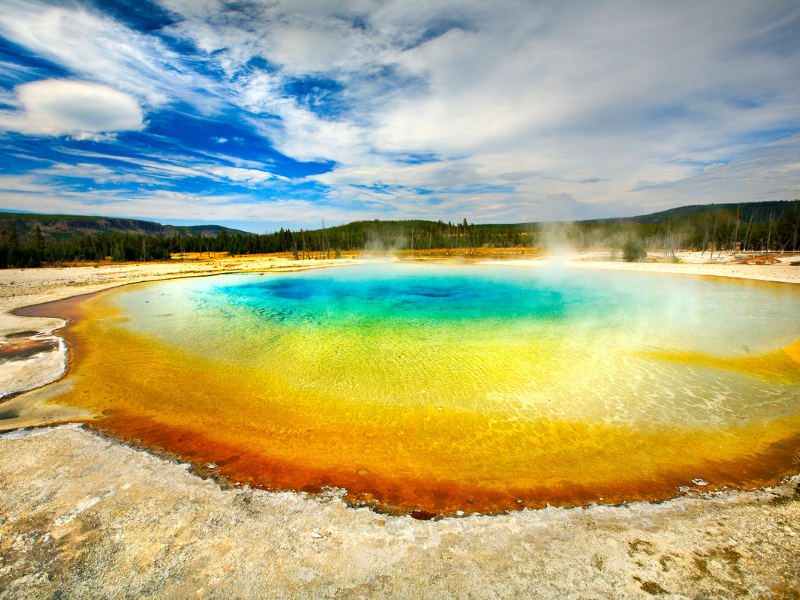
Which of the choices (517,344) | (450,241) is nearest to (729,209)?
(450,241)

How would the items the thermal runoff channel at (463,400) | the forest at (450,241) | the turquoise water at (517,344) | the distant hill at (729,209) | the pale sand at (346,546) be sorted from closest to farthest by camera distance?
1. the pale sand at (346,546)
2. the thermal runoff channel at (463,400)
3. the turquoise water at (517,344)
4. the forest at (450,241)
5. the distant hill at (729,209)

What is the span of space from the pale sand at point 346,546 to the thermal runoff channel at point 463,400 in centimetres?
41

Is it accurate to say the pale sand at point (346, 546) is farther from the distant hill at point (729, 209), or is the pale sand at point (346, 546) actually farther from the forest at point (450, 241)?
the distant hill at point (729, 209)

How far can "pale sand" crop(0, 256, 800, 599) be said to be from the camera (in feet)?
9.03

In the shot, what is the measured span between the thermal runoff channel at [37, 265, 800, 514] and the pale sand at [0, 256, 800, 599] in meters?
0.41

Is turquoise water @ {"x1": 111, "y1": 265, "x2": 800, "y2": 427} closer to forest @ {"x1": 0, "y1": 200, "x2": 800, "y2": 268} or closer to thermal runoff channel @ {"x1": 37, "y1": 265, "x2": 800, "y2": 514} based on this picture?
thermal runoff channel @ {"x1": 37, "y1": 265, "x2": 800, "y2": 514}

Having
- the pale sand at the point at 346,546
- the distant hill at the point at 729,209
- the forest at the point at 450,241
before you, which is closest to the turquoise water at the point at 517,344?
the pale sand at the point at 346,546

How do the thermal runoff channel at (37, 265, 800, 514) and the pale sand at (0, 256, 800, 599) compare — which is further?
the thermal runoff channel at (37, 265, 800, 514)

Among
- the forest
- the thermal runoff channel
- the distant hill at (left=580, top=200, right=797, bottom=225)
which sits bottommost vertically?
the thermal runoff channel

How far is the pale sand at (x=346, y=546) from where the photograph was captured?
275 cm

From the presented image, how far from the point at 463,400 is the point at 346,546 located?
13.3 feet

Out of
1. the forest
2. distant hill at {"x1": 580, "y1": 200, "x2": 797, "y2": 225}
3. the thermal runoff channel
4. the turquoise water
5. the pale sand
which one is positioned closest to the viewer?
the pale sand

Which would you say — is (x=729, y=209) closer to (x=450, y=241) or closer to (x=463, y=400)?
(x=450, y=241)

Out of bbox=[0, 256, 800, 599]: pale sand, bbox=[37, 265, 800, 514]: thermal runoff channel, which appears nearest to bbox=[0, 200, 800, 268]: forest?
bbox=[37, 265, 800, 514]: thermal runoff channel
